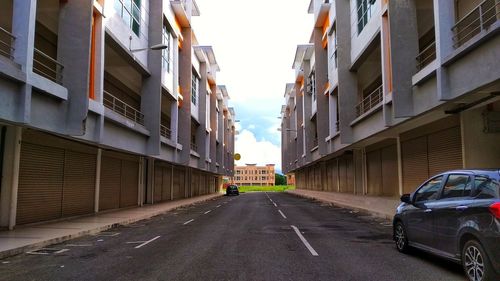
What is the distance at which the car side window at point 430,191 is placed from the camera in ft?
28.0

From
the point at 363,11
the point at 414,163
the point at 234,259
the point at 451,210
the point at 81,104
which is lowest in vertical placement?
the point at 234,259

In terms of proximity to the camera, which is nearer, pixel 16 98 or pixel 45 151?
pixel 16 98

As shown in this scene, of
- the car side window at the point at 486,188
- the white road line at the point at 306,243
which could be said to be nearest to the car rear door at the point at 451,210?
the car side window at the point at 486,188

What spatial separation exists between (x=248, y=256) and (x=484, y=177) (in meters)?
4.84

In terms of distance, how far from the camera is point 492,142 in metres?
16.4

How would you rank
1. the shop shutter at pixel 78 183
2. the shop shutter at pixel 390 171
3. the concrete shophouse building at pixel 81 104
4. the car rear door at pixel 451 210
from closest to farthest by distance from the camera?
the car rear door at pixel 451 210 < the concrete shophouse building at pixel 81 104 < the shop shutter at pixel 78 183 < the shop shutter at pixel 390 171

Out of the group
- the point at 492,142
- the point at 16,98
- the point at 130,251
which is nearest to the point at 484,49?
the point at 492,142

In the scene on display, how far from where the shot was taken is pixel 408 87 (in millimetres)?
17812

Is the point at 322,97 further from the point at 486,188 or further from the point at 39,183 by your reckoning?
the point at 486,188

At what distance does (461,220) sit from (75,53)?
1391 centimetres

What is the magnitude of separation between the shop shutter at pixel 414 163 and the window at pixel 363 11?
25.1ft

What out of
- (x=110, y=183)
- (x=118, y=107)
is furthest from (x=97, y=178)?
(x=118, y=107)

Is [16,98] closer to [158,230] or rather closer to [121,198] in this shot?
[158,230]

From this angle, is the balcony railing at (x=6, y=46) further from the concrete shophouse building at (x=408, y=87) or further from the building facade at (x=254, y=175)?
the building facade at (x=254, y=175)
